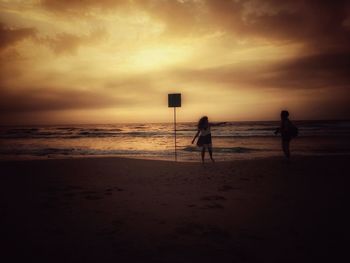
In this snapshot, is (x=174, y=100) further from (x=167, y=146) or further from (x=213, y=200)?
(x=167, y=146)

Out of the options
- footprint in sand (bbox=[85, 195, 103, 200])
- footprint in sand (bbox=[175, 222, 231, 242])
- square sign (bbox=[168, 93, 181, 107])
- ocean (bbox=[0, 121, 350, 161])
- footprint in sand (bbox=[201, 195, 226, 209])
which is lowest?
ocean (bbox=[0, 121, 350, 161])

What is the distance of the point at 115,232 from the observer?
12.9 ft

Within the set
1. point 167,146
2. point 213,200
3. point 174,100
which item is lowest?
point 167,146

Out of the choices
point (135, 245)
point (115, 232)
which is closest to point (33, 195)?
point (115, 232)

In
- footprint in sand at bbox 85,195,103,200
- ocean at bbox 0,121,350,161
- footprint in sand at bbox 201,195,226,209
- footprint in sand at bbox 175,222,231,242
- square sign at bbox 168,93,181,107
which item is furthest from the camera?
ocean at bbox 0,121,350,161

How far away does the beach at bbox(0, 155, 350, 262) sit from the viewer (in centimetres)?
335

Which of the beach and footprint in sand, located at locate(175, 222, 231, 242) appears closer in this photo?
the beach

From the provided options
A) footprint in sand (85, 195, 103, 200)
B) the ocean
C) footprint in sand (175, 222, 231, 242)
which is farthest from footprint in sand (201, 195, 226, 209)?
the ocean

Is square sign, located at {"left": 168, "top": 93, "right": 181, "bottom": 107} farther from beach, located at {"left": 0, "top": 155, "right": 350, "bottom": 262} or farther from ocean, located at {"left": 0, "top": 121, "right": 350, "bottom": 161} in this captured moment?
ocean, located at {"left": 0, "top": 121, "right": 350, "bottom": 161}

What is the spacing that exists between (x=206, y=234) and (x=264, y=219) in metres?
1.33

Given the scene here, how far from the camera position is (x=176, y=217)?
14.9 ft

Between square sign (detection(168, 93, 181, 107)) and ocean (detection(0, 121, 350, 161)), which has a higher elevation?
square sign (detection(168, 93, 181, 107))

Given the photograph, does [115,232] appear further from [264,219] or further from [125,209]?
[264,219]

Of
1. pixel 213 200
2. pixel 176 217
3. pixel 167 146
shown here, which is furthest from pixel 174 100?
pixel 167 146
